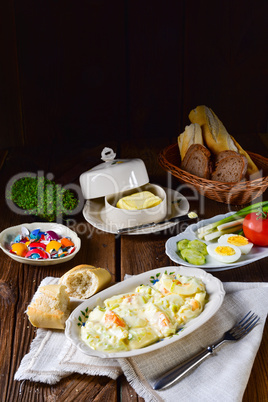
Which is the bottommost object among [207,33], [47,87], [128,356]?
[128,356]

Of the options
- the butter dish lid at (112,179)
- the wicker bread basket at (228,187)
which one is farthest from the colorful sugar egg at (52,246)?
the wicker bread basket at (228,187)

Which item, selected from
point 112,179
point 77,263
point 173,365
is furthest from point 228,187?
point 173,365

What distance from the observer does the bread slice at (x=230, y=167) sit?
2195 mm

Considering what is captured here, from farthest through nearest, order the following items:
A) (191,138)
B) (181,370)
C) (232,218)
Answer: (191,138), (232,218), (181,370)

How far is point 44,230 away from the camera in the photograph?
6.48 ft

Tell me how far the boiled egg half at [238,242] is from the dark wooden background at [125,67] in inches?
56.1

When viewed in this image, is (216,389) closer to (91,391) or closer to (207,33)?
(91,391)

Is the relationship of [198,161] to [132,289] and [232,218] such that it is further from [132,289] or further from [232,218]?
[132,289]

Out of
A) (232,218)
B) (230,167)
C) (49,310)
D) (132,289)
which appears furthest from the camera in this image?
(230,167)

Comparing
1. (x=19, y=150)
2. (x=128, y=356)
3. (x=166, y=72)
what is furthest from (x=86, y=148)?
(x=128, y=356)

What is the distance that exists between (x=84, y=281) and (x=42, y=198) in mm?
620

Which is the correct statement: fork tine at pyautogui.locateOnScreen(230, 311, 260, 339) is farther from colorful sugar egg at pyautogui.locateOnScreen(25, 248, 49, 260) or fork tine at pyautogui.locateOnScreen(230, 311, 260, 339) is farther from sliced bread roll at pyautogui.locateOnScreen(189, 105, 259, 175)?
sliced bread roll at pyautogui.locateOnScreen(189, 105, 259, 175)

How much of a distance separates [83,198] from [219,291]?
39.5 inches

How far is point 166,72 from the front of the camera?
10.8ft
